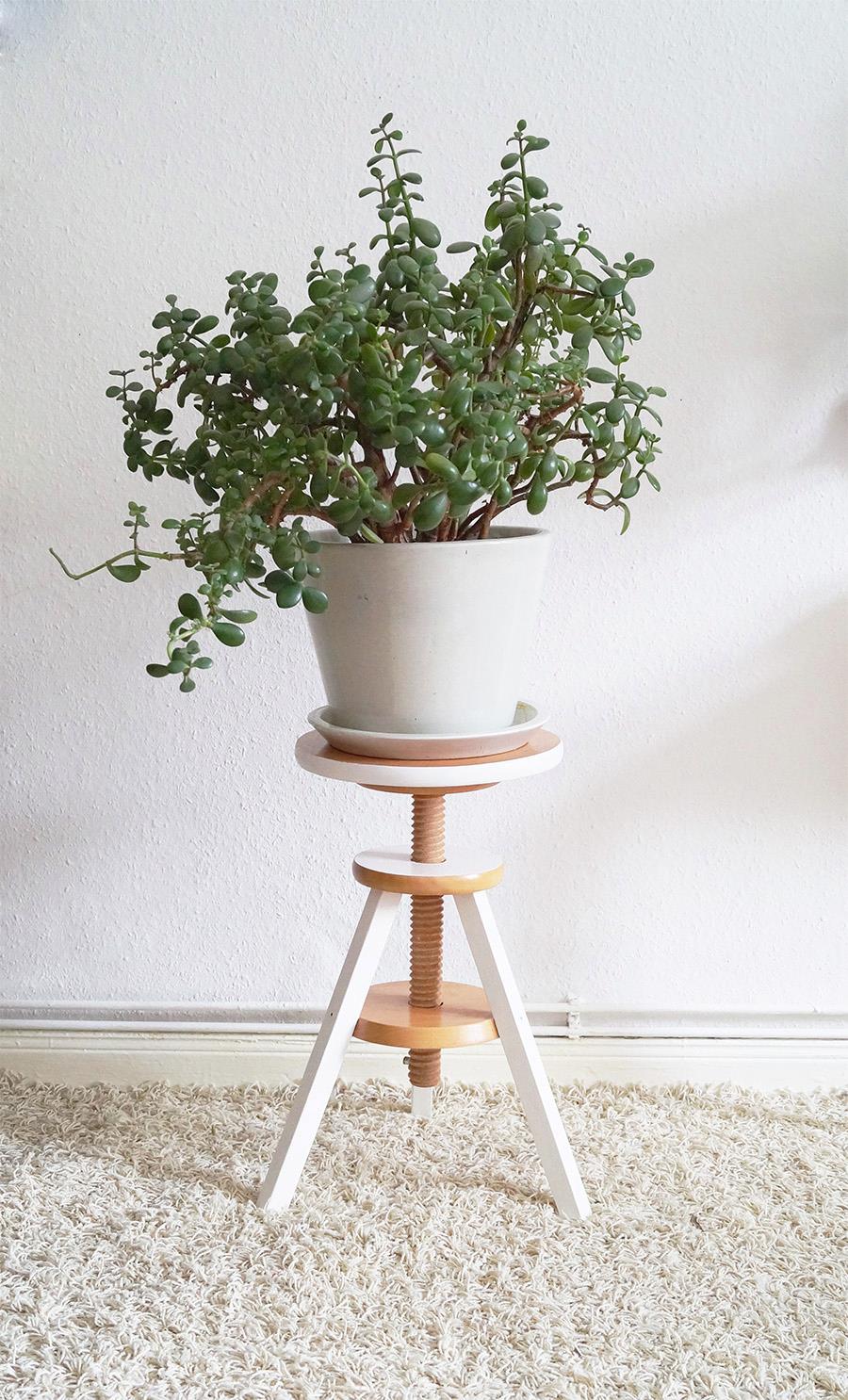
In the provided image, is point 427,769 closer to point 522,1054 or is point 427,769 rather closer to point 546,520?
point 522,1054

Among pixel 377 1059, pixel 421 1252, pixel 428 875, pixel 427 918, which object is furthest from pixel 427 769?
pixel 377 1059

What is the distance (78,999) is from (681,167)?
1.32 metres

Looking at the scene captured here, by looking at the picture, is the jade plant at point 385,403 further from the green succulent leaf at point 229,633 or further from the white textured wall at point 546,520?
the white textured wall at point 546,520

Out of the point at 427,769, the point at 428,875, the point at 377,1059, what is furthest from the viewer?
the point at 377,1059

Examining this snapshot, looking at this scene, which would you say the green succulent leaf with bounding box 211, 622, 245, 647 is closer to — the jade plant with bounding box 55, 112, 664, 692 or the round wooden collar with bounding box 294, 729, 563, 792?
the jade plant with bounding box 55, 112, 664, 692

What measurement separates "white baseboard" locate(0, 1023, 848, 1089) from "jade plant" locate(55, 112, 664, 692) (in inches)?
28.4

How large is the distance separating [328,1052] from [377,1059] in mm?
355

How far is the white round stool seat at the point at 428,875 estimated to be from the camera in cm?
124

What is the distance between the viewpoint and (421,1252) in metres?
1.20

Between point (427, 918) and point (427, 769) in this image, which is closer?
point (427, 769)

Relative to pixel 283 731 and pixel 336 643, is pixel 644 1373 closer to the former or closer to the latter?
pixel 336 643

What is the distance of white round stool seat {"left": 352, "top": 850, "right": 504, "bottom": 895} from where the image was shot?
124 centimetres

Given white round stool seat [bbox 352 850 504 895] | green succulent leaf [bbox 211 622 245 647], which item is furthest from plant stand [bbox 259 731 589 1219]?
green succulent leaf [bbox 211 622 245 647]

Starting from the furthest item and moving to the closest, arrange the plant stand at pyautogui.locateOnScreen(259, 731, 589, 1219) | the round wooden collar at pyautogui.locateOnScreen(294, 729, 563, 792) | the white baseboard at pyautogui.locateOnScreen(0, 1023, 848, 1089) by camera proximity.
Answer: the white baseboard at pyautogui.locateOnScreen(0, 1023, 848, 1089), the plant stand at pyautogui.locateOnScreen(259, 731, 589, 1219), the round wooden collar at pyautogui.locateOnScreen(294, 729, 563, 792)
